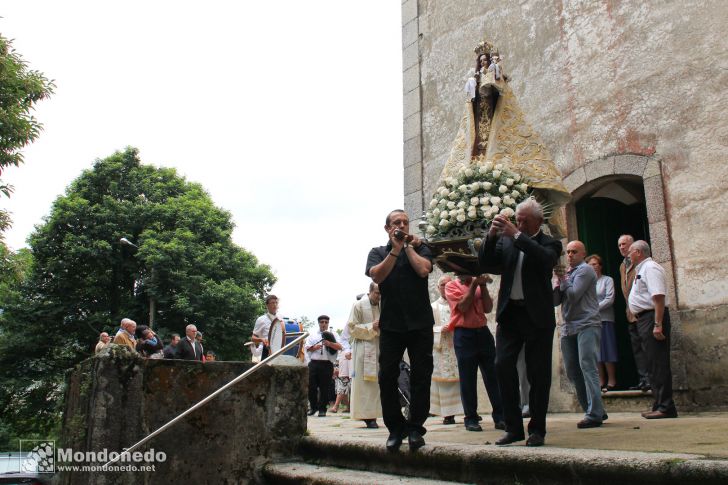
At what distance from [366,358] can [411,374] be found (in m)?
3.18

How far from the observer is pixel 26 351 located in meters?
26.5

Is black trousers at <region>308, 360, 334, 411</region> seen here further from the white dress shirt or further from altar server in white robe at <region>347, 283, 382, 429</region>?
the white dress shirt

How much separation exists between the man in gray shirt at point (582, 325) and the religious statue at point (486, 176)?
0.47 m

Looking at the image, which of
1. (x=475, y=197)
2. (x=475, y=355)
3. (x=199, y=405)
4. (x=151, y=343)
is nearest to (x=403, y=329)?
(x=475, y=197)

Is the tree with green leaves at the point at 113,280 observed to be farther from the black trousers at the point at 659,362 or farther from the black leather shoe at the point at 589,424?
the black leather shoe at the point at 589,424

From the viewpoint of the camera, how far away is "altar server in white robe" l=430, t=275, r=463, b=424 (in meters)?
7.96

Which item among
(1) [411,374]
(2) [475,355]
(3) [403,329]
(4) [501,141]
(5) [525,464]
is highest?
(4) [501,141]

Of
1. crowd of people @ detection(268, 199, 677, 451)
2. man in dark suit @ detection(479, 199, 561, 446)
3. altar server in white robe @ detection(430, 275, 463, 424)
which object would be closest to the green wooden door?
crowd of people @ detection(268, 199, 677, 451)

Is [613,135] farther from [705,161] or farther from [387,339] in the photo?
[387,339]

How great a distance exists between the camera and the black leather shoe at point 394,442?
4887mm

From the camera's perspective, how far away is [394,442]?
490 centimetres

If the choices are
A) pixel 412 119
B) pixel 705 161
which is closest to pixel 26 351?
pixel 412 119

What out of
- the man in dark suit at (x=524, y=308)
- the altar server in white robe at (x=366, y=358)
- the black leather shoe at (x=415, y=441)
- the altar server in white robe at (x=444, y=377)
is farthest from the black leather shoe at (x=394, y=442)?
the altar server in white robe at (x=444, y=377)

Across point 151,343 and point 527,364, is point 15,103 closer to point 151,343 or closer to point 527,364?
point 151,343
